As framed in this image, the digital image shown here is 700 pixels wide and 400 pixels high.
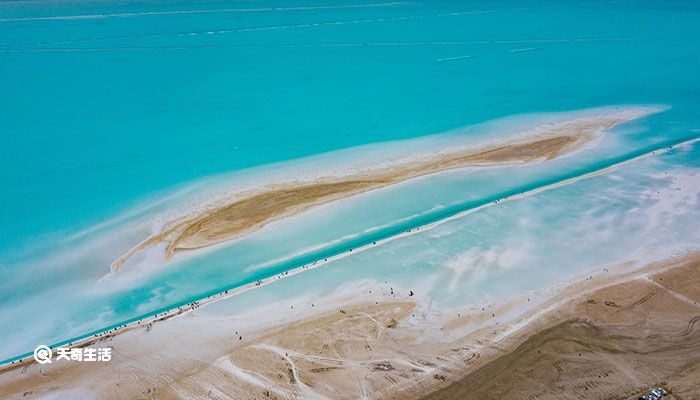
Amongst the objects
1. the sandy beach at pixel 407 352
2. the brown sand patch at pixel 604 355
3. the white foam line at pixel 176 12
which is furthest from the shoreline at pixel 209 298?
the white foam line at pixel 176 12

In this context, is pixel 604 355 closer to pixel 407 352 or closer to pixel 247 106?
pixel 407 352

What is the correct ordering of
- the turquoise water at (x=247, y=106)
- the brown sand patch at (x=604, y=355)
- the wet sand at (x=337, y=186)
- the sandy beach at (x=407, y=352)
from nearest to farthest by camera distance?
the brown sand patch at (x=604, y=355), the sandy beach at (x=407, y=352), the turquoise water at (x=247, y=106), the wet sand at (x=337, y=186)

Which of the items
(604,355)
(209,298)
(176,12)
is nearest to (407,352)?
(604,355)

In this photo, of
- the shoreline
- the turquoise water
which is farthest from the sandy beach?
the turquoise water

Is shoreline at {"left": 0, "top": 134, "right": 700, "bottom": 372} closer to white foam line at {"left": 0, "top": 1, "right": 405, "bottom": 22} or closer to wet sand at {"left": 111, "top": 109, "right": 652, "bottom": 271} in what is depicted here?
wet sand at {"left": 111, "top": 109, "right": 652, "bottom": 271}

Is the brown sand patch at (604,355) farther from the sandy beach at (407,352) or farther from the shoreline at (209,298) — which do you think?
the shoreline at (209,298)

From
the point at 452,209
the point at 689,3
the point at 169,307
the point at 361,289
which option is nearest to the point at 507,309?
the point at 361,289

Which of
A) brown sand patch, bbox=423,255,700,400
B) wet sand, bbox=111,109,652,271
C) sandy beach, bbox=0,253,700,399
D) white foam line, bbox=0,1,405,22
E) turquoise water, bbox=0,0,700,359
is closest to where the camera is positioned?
brown sand patch, bbox=423,255,700,400
